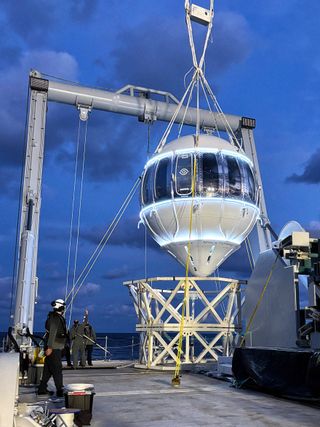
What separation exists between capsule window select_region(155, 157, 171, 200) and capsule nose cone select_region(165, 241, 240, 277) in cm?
184

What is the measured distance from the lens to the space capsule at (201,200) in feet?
53.2

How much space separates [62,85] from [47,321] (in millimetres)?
13149

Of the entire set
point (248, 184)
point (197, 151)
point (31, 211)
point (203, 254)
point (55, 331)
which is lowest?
point (55, 331)

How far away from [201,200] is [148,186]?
7.57ft

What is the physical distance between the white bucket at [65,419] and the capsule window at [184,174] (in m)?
10.8

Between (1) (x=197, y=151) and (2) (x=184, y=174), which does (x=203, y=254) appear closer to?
(2) (x=184, y=174)

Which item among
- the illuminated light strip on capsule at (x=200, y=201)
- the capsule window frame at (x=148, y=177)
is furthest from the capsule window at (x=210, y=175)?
the capsule window frame at (x=148, y=177)

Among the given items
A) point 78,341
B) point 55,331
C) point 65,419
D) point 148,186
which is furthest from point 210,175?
point 65,419

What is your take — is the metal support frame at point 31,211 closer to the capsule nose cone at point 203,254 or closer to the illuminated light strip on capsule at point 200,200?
the illuminated light strip on capsule at point 200,200

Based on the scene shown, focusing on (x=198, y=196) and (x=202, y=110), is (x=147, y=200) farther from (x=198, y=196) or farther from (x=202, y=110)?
(x=202, y=110)

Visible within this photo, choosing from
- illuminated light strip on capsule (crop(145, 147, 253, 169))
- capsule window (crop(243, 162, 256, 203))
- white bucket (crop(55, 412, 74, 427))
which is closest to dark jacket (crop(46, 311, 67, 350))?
white bucket (crop(55, 412, 74, 427))

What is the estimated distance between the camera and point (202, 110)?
21.8 meters

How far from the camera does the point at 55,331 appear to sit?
9.10 metres

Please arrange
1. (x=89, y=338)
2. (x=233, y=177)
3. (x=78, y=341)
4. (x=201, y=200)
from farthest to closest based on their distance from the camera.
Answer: (x=89, y=338) → (x=78, y=341) → (x=233, y=177) → (x=201, y=200)
